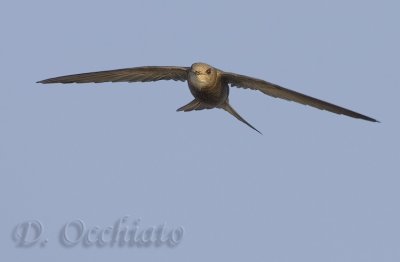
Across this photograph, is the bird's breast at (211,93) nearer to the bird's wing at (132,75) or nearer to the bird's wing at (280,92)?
the bird's wing at (280,92)

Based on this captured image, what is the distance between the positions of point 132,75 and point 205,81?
1.90 metres

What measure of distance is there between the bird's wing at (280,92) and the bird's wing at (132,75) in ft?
3.08

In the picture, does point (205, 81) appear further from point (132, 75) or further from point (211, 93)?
point (132, 75)

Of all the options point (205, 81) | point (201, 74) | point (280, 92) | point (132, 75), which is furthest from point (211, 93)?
point (132, 75)

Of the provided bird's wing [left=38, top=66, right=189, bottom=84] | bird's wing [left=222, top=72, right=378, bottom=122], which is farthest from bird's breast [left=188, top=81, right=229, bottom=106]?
bird's wing [left=38, top=66, right=189, bottom=84]

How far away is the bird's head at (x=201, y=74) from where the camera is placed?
17.0 meters

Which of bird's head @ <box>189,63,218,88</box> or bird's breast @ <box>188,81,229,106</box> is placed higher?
bird's head @ <box>189,63,218,88</box>

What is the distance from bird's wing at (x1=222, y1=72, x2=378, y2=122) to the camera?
54.2 ft

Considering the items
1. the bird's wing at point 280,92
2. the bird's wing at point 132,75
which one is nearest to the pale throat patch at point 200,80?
the bird's wing at point 280,92

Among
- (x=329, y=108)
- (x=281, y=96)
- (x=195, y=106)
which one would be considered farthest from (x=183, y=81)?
(x=329, y=108)

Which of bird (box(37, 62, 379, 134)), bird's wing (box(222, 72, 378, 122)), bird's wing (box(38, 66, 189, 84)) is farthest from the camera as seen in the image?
bird's wing (box(38, 66, 189, 84))

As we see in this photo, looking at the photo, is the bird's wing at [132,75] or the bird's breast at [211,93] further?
the bird's wing at [132,75]

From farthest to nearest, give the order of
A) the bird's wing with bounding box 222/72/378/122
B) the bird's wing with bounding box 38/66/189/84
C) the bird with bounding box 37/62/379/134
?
the bird's wing with bounding box 38/66/189/84 < the bird with bounding box 37/62/379/134 < the bird's wing with bounding box 222/72/378/122

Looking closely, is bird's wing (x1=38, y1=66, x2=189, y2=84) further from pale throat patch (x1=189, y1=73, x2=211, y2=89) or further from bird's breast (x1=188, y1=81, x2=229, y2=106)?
pale throat patch (x1=189, y1=73, x2=211, y2=89)
